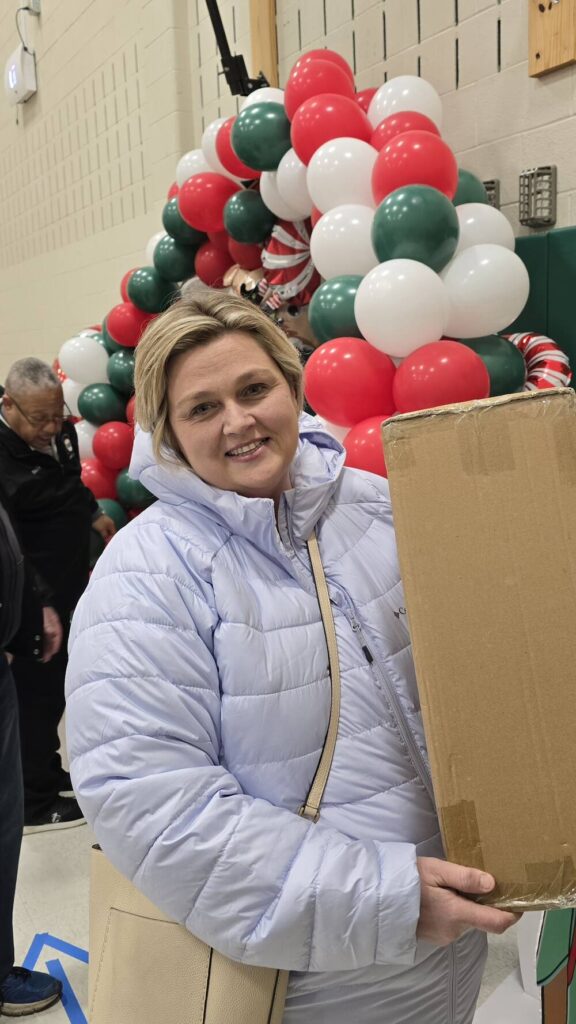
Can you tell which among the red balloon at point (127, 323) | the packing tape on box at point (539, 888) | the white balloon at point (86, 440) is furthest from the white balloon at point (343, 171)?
the packing tape on box at point (539, 888)

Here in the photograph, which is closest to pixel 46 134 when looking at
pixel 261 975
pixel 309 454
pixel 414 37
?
pixel 414 37

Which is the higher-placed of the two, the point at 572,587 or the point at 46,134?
the point at 46,134

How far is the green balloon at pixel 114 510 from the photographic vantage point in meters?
3.85

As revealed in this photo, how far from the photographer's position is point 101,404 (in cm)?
399

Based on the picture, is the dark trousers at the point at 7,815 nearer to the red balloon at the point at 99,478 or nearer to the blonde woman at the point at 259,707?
the blonde woman at the point at 259,707

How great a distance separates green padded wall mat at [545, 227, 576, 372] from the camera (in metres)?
2.67

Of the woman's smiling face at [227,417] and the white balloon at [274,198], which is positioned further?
the white balloon at [274,198]

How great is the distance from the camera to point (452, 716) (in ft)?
2.79

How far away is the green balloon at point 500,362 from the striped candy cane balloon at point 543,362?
2.0 inches

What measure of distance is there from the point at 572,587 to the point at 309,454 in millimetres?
394

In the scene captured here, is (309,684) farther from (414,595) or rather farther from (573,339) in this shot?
(573,339)

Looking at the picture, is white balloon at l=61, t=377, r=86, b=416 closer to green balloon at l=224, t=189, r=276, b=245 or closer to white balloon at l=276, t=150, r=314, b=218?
green balloon at l=224, t=189, r=276, b=245

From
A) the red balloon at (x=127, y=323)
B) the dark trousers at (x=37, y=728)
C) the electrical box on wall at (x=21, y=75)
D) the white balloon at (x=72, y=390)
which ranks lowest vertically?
the dark trousers at (x=37, y=728)

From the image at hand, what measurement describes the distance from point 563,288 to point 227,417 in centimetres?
209
